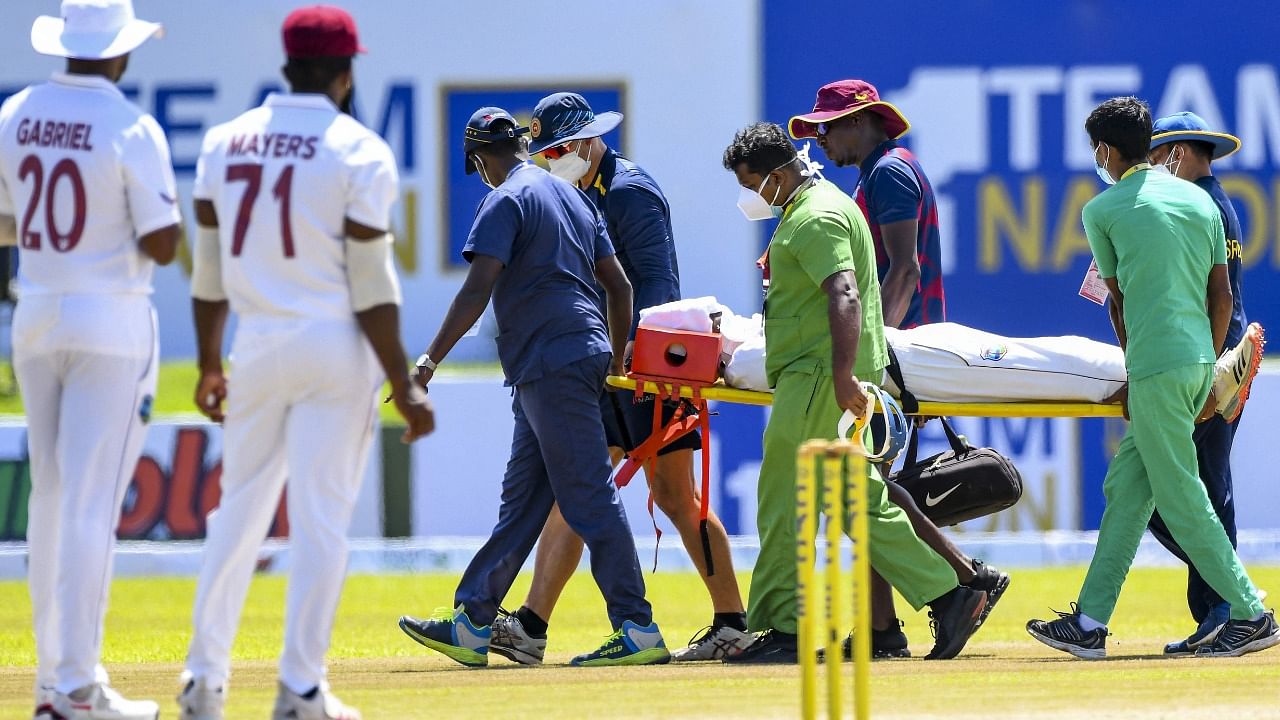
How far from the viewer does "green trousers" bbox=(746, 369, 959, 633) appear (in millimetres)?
7215

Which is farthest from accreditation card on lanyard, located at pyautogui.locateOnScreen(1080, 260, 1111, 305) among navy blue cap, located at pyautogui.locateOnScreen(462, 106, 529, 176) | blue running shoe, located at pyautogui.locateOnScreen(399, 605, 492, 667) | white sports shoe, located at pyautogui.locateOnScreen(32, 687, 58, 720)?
white sports shoe, located at pyautogui.locateOnScreen(32, 687, 58, 720)

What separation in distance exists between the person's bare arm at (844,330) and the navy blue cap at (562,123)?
1433 mm

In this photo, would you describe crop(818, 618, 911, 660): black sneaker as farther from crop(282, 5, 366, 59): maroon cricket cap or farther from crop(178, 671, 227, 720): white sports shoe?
crop(282, 5, 366, 59): maroon cricket cap

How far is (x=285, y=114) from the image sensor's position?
540 cm

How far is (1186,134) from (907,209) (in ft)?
3.75

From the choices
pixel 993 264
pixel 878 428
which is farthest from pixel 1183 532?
pixel 993 264

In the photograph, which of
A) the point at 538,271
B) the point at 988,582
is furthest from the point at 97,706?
the point at 988,582

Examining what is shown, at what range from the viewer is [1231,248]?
8.03 m

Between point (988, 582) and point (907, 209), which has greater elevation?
point (907, 209)

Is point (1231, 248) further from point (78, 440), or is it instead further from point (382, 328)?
point (78, 440)

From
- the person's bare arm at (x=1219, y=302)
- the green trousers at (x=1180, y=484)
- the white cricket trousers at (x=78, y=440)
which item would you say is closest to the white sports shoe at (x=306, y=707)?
the white cricket trousers at (x=78, y=440)

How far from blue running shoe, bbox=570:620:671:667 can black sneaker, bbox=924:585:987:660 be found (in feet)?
3.22

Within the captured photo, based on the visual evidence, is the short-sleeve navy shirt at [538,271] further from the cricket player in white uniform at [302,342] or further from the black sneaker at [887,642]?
the cricket player in white uniform at [302,342]

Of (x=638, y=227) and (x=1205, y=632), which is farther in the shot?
(x=638, y=227)
